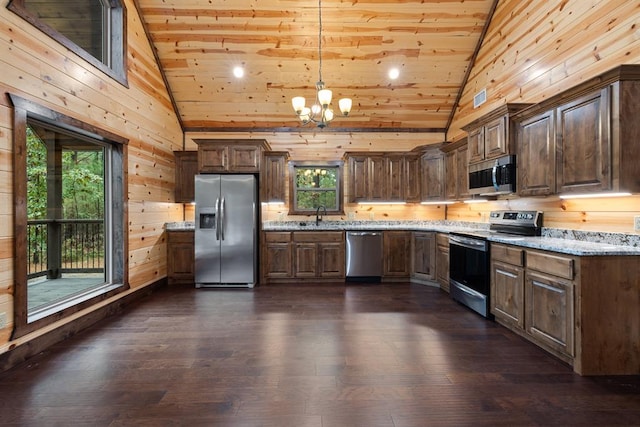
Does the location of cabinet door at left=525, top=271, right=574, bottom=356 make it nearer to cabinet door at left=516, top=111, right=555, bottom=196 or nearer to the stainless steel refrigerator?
cabinet door at left=516, top=111, right=555, bottom=196

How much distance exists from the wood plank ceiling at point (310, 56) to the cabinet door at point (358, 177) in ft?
2.57

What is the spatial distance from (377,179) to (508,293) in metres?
3.10

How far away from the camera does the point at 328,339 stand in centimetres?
301

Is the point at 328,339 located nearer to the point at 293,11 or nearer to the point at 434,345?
the point at 434,345

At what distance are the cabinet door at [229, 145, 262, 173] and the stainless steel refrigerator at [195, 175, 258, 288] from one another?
0.66 ft

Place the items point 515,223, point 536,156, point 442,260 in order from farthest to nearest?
point 442,260
point 515,223
point 536,156

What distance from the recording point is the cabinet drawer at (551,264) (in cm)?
244

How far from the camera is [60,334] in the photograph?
2984mm

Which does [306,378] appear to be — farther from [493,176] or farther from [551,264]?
[493,176]

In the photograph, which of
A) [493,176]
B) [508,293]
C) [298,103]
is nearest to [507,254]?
[508,293]

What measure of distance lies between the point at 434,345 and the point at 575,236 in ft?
6.03

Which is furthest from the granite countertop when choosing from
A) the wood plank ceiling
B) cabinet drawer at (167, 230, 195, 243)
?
the wood plank ceiling

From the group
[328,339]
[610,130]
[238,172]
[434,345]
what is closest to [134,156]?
[238,172]

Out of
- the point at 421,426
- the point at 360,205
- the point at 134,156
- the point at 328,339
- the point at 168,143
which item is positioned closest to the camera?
the point at 421,426
